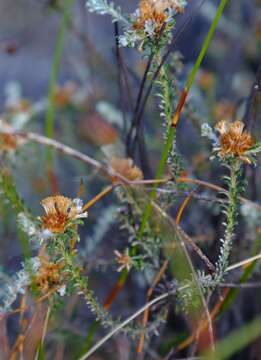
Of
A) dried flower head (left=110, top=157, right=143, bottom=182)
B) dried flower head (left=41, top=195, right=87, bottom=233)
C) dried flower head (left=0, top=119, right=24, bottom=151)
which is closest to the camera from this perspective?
dried flower head (left=41, top=195, right=87, bottom=233)

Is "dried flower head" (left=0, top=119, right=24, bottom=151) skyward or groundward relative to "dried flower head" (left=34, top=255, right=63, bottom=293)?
skyward

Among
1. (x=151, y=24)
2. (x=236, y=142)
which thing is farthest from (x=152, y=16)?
(x=236, y=142)

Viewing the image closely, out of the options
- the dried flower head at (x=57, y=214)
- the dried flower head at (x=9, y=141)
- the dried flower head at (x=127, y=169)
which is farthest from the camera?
the dried flower head at (x=9, y=141)

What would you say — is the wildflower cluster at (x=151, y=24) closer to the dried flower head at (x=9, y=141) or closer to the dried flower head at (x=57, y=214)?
the dried flower head at (x=57, y=214)

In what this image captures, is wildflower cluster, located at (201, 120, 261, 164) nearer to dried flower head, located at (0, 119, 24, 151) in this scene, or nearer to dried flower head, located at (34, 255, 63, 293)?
dried flower head, located at (34, 255, 63, 293)

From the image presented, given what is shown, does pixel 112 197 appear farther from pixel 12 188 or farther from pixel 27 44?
pixel 27 44

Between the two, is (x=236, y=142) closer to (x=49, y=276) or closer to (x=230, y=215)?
(x=230, y=215)

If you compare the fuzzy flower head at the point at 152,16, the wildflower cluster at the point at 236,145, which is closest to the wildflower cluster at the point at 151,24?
the fuzzy flower head at the point at 152,16

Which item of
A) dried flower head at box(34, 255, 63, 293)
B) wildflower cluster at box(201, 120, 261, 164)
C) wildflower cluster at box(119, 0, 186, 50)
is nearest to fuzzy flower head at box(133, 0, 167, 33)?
wildflower cluster at box(119, 0, 186, 50)
